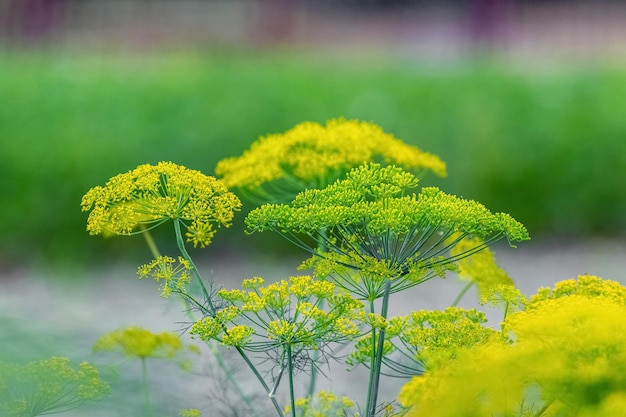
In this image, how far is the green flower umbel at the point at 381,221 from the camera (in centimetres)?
75

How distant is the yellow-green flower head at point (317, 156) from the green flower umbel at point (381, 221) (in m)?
0.19

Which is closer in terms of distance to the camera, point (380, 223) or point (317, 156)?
point (380, 223)

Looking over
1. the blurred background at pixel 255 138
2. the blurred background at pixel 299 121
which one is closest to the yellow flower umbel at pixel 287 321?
the blurred background at pixel 255 138

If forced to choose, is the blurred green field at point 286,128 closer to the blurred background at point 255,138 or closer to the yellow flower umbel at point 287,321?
the blurred background at point 255,138

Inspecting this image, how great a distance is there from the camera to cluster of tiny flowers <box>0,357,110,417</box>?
2.81 feet

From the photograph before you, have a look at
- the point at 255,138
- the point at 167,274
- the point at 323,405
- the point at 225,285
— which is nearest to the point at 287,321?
the point at 167,274

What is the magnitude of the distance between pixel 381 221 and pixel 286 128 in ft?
7.75

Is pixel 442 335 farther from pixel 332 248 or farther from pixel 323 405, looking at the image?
pixel 323 405

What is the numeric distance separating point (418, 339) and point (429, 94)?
109 inches

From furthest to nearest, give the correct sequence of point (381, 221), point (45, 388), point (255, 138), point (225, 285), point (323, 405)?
1. point (255, 138)
2. point (225, 285)
3. point (323, 405)
4. point (45, 388)
5. point (381, 221)

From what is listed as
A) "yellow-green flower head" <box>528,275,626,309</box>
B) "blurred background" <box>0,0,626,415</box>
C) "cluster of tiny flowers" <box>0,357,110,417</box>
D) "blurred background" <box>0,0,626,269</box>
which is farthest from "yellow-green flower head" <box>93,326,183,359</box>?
"blurred background" <box>0,0,626,269</box>

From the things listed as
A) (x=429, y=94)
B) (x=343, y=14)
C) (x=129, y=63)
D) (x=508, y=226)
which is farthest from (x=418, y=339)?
(x=343, y=14)

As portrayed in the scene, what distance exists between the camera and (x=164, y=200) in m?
0.83

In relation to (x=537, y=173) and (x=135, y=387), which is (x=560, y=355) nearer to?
(x=135, y=387)
